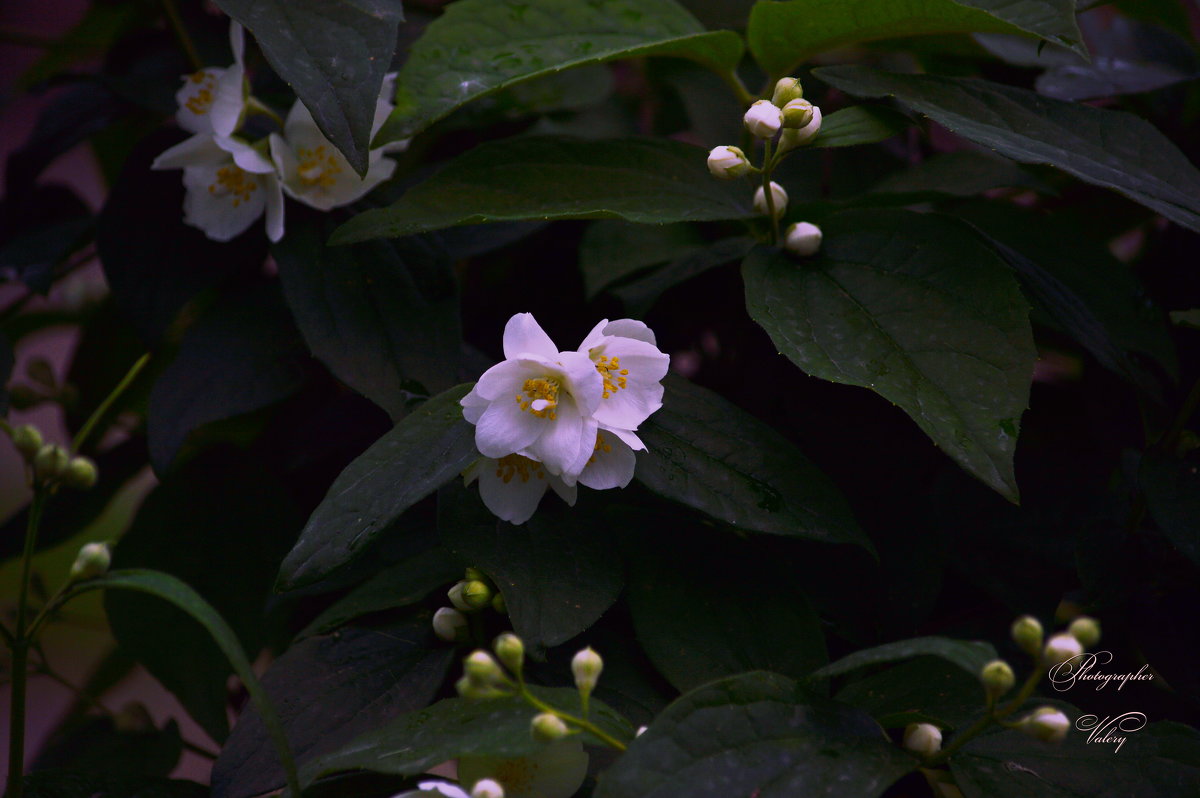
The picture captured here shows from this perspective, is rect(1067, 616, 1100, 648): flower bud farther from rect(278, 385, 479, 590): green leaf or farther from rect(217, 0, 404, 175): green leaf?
rect(217, 0, 404, 175): green leaf

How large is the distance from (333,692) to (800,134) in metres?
0.43

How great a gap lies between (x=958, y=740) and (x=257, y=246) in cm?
62

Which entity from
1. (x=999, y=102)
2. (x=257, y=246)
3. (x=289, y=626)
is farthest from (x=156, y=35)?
(x=999, y=102)

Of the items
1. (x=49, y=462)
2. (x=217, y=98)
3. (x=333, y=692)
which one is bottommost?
(x=333, y=692)

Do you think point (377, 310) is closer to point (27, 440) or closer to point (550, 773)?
point (27, 440)

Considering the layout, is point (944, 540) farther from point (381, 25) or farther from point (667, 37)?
point (381, 25)

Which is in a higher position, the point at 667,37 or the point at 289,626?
the point at 667,37

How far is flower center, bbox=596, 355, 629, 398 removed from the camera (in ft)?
1.66

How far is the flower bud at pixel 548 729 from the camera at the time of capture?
38cm

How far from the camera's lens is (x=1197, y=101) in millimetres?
853

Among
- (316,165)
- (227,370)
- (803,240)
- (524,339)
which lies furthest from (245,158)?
(803,240)

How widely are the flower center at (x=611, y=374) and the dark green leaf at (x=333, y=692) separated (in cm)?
18

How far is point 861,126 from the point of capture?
1.89ft

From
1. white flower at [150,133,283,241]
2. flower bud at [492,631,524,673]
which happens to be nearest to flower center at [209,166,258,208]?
white flower at [150,133,283,241]
